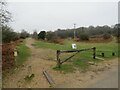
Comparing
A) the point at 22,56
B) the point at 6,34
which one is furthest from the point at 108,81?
the point at 6,34

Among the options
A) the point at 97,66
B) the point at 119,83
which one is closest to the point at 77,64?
the point at 97,66

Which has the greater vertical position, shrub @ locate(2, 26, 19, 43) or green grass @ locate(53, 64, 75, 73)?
shrub @ locate(2, 26, 19, 43)

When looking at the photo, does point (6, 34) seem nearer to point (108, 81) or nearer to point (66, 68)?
point (66, 68)

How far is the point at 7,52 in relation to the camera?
18406 mm

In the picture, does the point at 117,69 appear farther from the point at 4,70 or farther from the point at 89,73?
the point at 4,70

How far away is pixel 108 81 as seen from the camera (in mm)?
12727

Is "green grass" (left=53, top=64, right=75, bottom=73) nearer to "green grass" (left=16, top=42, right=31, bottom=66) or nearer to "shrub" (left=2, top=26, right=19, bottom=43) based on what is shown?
"green grass" (left=16, top=42, right=31, bottom=66)

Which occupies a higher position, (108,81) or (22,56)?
(22,56)

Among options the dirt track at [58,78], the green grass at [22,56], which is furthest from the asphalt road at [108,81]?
the green grass at [22,56]

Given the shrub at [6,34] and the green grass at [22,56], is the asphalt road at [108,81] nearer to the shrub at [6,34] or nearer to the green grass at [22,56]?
the green grass at [22,56]

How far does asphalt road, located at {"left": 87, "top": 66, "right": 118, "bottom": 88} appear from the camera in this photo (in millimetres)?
11678

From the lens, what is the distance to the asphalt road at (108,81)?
11678 millimetres

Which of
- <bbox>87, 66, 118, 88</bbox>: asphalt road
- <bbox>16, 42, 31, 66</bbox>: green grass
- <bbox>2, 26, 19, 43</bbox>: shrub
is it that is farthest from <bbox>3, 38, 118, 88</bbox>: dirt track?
<bbox>2, 26, 19, 43</bbox>: shrub

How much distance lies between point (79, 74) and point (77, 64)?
9.97 feet
